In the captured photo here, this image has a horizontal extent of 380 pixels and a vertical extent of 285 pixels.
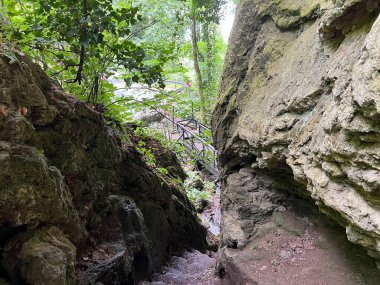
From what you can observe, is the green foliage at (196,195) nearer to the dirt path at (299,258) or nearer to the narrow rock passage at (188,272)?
the narrow rock passage at (188,272)

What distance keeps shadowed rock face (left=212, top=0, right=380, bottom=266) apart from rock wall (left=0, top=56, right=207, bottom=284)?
1739 mm

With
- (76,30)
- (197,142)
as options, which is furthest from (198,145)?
(76,30)

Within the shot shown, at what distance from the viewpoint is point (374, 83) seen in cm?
247

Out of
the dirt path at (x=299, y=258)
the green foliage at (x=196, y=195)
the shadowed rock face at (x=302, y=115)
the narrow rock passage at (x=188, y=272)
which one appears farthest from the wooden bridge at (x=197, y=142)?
the dirt path at (x=299, y=258)

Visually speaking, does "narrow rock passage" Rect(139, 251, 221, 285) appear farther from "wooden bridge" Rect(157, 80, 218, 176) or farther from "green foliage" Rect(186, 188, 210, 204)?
"green foliage" Rect(186, 188, 210, 204)

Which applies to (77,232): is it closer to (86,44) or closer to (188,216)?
(86,44)

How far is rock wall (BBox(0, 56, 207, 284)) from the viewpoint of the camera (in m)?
3.04

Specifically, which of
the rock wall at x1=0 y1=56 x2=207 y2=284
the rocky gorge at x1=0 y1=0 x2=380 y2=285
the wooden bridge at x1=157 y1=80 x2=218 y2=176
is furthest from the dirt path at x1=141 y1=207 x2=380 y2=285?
the wooden bridge at x1=157 y1=80 x2=218 y2=176

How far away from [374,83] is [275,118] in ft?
8.24

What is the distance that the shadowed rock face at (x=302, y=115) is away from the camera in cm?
279

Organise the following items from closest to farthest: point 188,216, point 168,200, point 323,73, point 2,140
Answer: point 2,140
point 323,73
point 168,200
point 188,216

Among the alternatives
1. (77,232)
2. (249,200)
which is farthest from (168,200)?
(77,232)

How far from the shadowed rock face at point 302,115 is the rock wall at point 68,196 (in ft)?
5.71

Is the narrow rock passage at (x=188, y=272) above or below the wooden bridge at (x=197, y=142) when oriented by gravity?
below
